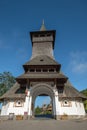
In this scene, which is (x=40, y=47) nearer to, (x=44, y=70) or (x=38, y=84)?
(x=44, y=70)

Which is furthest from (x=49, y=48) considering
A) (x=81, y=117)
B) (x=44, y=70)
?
(x=81, y=117)

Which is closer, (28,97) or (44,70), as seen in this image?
(28,97)

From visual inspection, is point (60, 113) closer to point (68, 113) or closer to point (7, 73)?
point (68, 113)

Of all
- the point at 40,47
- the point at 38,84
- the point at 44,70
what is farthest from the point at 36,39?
the point at 38,84

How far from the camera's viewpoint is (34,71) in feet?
71.3

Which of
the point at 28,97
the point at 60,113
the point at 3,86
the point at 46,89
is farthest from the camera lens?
the point at 3,86

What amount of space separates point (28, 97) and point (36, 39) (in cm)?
1648

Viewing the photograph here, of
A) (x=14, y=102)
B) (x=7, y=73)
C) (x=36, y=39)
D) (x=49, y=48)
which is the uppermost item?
(x=36, y=39)

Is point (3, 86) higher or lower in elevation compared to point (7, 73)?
lower

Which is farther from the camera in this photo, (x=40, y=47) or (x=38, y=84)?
(x=40, y=47)

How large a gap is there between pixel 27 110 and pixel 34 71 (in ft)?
21.8

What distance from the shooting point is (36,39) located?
30.9m

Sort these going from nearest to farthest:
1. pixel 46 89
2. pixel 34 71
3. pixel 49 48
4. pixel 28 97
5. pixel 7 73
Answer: pixel 28 97
pixel 46 89
pixel 34 71
pixel 49 48
pixel 7 73

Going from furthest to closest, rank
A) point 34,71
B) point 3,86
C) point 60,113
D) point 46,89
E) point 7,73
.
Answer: point 7,73 → point 3,86 → point 34,71 → point 46,89 → point 60,113
